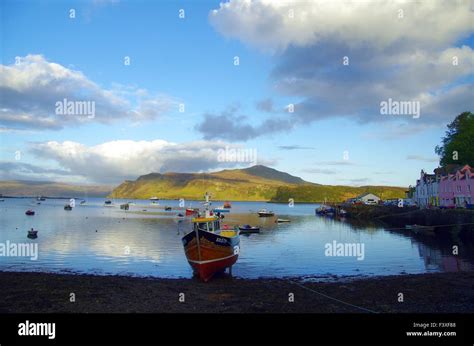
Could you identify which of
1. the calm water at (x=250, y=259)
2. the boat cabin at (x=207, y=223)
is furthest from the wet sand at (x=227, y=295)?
the calm water at (x=250, y=259)

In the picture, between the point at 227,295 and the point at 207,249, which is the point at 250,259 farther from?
the point at 227,295

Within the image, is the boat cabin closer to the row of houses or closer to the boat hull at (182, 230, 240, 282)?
the boat hull at (182, 230, 240, 282)

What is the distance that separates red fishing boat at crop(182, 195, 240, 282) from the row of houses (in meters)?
61.0

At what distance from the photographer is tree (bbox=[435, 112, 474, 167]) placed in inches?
3536

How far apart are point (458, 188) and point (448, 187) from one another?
4.90 m

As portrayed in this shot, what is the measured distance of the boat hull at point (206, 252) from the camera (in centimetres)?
2844

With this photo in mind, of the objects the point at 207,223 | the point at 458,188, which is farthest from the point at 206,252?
the point at 458,188

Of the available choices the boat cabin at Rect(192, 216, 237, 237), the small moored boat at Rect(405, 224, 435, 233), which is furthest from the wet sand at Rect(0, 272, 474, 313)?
the small moored boat at Rect(405, 224, 435, 233)

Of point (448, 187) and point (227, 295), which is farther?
point (448, 187)

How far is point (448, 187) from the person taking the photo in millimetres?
87625
